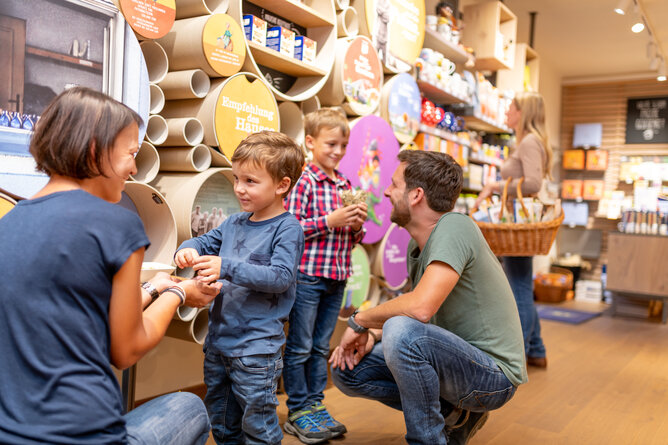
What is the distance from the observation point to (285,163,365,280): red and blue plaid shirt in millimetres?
2504

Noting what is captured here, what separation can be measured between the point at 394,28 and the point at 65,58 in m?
2.46

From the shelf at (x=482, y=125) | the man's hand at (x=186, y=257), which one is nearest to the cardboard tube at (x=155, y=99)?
the man's hand at (x=186, y=257)

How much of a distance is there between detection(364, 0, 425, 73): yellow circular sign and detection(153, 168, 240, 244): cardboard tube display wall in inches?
63.6

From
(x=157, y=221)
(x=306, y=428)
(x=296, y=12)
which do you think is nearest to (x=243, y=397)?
(x=306, y=428)

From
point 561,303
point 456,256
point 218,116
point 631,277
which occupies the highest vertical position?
point 218,116

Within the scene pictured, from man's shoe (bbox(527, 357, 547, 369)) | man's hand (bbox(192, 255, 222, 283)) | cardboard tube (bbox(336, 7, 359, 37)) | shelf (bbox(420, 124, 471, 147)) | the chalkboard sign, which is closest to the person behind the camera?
man's hand (bbox(192, 255, 222, 283))

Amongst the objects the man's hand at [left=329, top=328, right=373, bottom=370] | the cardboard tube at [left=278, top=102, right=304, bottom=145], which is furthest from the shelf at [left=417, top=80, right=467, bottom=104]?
the man's hand at [left=329, top=328, right=373, bottom=370]

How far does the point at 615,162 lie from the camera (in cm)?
868

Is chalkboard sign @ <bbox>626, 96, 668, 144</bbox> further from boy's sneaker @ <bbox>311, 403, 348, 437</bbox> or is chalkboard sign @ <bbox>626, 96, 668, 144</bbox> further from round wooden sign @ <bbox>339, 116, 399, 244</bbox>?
boy's sneaker @ <bbox>311, 403, 348, 437</bbox>

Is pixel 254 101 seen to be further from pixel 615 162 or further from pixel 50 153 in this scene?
pixel 615 162

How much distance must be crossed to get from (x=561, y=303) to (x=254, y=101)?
6.06 meters

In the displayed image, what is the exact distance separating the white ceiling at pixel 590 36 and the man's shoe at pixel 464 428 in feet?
14.7

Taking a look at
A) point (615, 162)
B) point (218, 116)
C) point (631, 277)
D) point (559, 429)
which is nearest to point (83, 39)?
point (218, 116)

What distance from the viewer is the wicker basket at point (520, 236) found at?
3385 mm
